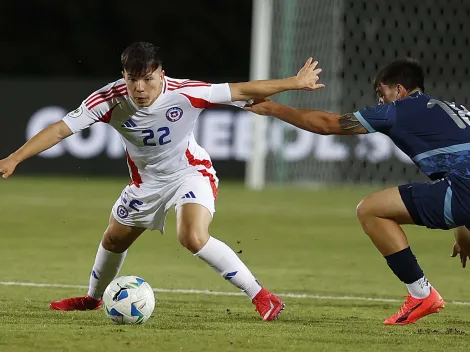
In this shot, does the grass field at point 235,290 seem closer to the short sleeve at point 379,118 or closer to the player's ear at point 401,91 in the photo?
the short sleeve at point 379,118

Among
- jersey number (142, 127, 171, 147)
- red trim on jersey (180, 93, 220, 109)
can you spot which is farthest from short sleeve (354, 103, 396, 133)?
jersey number (142, 127, 171, 147)

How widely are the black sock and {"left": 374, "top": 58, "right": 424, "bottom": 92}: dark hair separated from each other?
912 millimetres

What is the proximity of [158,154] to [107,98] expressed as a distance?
0.45 meters

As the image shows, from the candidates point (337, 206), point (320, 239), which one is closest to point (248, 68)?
point (337, 206)

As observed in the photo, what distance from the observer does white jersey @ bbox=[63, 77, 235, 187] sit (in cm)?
651

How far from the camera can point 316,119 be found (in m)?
6.40

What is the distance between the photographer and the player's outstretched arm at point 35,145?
243 inches

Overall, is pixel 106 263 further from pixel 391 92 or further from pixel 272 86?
pixel 391 92

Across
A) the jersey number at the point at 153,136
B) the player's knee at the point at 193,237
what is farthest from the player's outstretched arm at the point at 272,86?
the player's knee at the point at 193,237

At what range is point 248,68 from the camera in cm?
2609

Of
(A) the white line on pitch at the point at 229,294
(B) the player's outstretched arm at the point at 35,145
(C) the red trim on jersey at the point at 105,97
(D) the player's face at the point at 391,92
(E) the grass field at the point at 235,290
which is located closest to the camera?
(E) the grass field at the point at 235,290

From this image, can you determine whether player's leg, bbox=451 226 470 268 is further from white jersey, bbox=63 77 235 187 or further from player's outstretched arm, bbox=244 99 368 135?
white jersey, bbox=63 77 235 187

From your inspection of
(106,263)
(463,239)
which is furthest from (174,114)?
(463,239)

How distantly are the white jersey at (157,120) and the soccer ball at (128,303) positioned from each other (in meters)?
0.80
